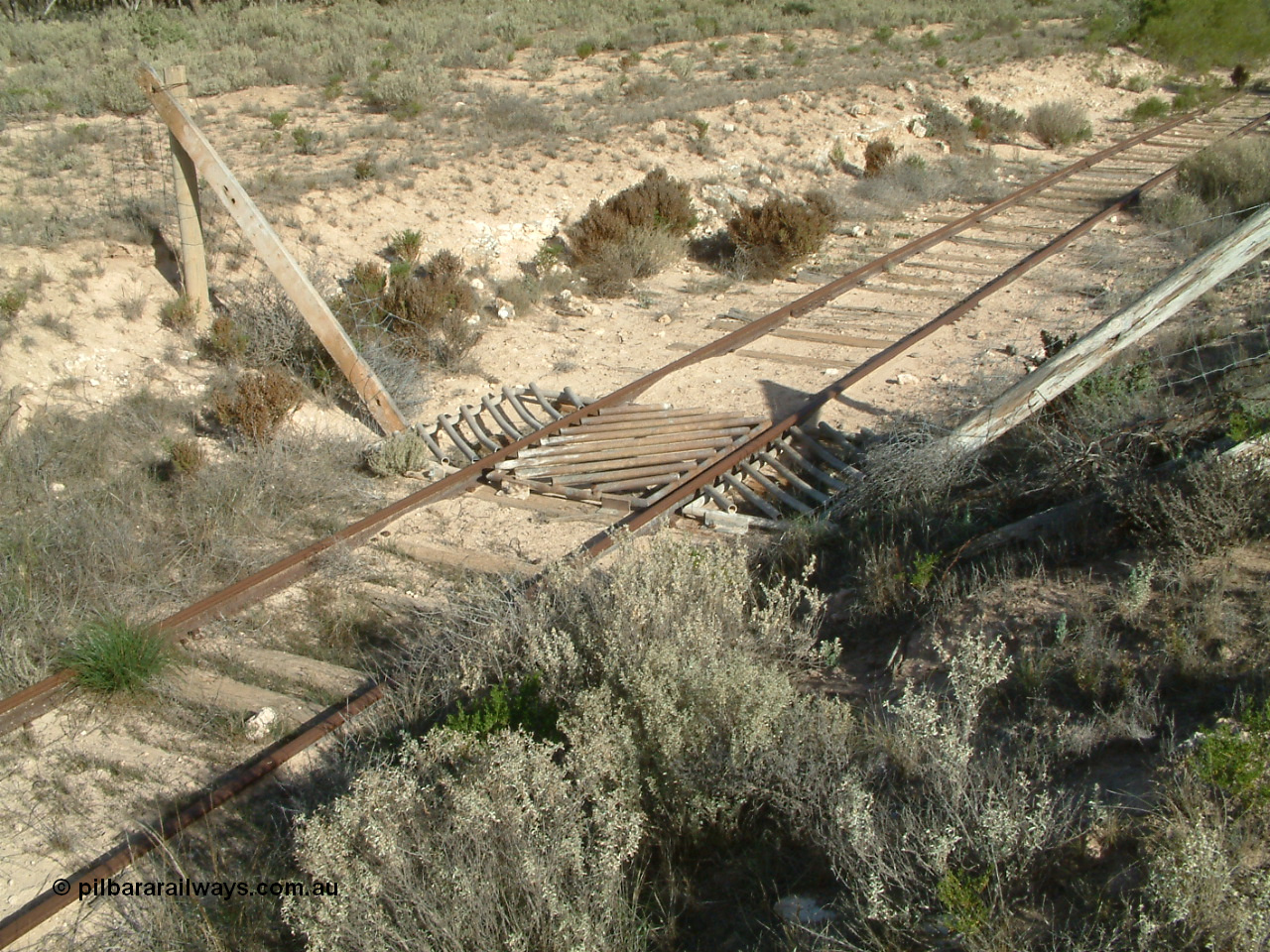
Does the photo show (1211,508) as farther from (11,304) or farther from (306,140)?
(306,140)

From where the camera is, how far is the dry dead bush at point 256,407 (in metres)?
7.75

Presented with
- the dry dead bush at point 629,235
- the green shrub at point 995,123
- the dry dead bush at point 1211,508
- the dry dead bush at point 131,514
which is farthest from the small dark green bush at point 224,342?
the green shrub at point 995,123

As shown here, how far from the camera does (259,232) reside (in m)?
8.00

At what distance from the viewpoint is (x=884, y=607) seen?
4965 mm

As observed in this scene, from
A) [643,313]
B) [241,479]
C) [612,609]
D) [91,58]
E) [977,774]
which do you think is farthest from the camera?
[91,58]

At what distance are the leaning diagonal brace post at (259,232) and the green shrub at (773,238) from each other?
6558 millimetres

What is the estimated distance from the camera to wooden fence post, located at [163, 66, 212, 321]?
27.2ft

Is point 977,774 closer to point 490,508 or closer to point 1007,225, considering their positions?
point 490,508

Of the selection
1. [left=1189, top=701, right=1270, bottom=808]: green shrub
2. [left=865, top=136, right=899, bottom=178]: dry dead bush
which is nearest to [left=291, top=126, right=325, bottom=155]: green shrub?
[left=865, top=136, right=899, bottom=178]: dry dead bush

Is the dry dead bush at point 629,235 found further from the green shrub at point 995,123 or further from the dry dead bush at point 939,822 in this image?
the green shrub at point 995,123

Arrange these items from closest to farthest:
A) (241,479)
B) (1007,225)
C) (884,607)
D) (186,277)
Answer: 1. (884,607)
2. (241,479)
3. (186,277)
4. (1007,225)

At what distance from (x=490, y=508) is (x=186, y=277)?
4208 millimetres

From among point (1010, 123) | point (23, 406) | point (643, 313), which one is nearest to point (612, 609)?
point (23, 406)

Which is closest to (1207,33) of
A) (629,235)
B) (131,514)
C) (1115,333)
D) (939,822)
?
(629,235)
